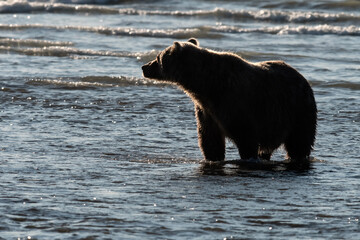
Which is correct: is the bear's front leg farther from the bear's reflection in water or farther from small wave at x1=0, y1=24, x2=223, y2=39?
small wave at x1=0, y1=24, x2=223, y2=39

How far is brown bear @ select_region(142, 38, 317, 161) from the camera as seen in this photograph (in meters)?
8.48

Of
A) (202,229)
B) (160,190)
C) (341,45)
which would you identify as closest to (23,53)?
(341,45)

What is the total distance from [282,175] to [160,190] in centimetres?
149

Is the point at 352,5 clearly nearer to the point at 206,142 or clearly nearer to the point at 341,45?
Result: the point at 341,45

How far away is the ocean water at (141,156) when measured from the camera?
626 cm

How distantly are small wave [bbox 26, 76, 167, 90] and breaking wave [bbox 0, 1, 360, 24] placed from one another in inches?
464

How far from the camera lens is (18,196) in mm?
6930

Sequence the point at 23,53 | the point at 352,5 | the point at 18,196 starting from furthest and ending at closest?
the point at 352,5 < the point at 23,53 < the point at 18,196

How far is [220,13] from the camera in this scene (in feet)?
89.7

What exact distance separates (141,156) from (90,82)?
553 centimetres

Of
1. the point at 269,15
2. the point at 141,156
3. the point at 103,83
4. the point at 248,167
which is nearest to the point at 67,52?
the point at 103,83

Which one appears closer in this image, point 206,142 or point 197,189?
point 197,189

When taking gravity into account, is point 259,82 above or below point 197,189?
above

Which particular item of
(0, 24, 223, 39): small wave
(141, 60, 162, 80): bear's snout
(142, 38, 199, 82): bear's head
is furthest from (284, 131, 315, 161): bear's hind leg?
(0, 24, 223, 39): small wave
